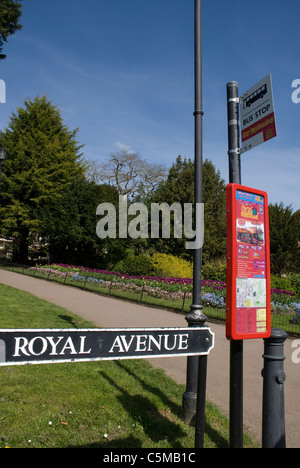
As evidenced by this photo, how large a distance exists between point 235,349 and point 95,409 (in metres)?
2.10

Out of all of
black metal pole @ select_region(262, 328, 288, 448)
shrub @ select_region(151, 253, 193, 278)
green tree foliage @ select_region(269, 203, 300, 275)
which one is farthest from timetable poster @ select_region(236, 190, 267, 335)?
green tree foliage @ select_region(269, 203, 300, 275)

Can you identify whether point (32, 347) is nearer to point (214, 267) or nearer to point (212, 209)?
point (214, 267)

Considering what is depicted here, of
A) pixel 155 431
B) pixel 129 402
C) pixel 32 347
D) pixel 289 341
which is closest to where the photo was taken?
pixel 32 347

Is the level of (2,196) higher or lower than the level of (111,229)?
higher

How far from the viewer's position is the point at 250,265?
2812mm

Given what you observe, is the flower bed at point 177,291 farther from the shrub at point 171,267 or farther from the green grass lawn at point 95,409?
the green grass lawn at point 95,409

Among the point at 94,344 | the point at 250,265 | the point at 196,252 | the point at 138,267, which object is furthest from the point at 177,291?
the point at 94,344

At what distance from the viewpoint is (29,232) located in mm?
34344

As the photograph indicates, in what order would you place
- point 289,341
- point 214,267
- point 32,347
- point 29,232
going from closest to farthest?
point 32,347 → point 289,341 → point 214,267 → point 29,232

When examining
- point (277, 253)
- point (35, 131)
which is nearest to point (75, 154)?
point (35, 131)

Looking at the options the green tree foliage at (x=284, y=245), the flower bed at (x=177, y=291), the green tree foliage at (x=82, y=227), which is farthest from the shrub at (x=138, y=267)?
the green tree foliage at (x=284, y=245)

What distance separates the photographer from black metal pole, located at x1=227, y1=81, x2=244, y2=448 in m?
2.76

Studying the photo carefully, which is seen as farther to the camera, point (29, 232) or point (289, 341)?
point (29, 232)

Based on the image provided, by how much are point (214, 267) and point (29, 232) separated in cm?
1842
